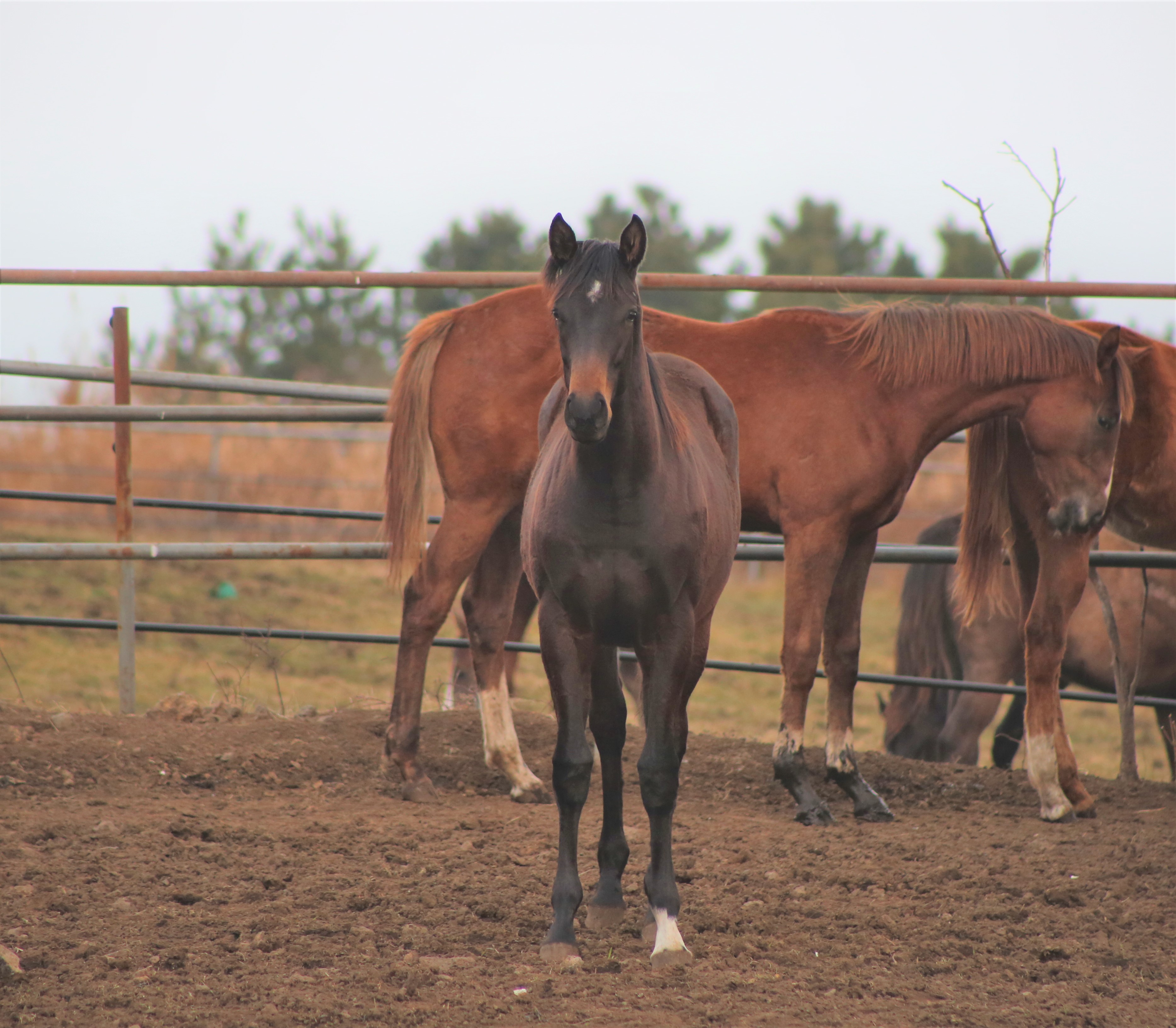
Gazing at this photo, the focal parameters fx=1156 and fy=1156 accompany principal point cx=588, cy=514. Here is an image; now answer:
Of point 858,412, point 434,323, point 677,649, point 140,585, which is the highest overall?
point 434,323

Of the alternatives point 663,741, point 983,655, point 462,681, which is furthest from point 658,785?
point 983,655

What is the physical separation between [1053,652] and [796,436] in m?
1.29

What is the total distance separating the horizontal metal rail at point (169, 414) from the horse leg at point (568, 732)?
1.97 m

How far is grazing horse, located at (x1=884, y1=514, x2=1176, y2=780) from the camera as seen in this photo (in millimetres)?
6211

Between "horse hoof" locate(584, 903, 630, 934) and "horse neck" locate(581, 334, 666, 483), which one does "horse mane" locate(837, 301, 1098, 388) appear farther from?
"horse hoof" locate(584, 903, 630, 934)

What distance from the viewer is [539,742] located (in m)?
4.88

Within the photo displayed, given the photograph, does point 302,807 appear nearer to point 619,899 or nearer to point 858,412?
point 619,899

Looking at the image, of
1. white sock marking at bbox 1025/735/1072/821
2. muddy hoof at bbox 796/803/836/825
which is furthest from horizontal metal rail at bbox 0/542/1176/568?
muddy hoof at bbox 796/803/836/825

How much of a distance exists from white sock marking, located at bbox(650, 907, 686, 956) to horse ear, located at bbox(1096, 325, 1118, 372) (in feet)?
8.81

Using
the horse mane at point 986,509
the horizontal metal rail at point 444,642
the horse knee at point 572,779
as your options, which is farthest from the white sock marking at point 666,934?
the horse mane at point 986,509

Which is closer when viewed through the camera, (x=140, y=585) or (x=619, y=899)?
(x=619, y=899)

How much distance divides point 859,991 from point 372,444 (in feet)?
48.1

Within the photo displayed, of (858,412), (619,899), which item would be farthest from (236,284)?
(619,899)

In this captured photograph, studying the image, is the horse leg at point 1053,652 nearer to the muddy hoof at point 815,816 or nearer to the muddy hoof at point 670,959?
the muddy hoof at point 815,816
